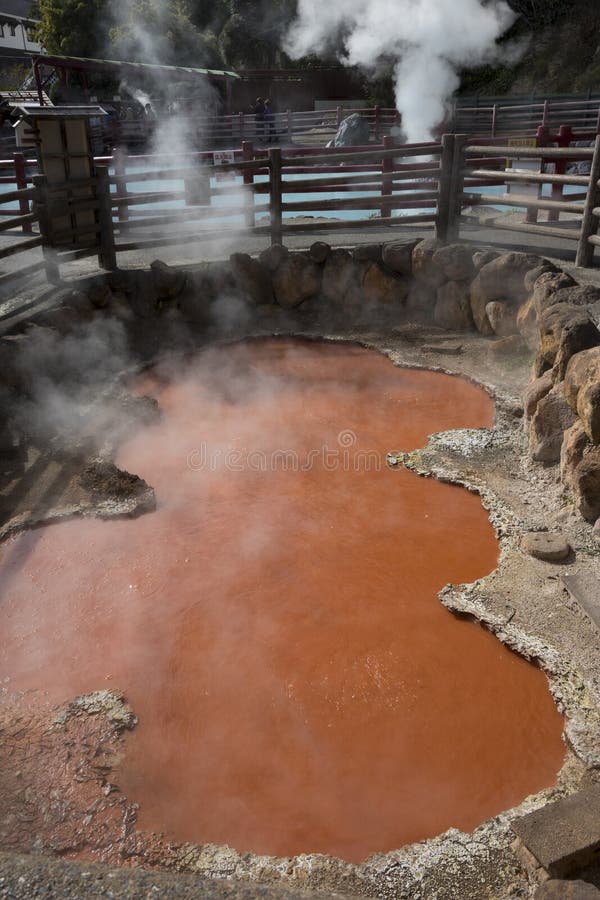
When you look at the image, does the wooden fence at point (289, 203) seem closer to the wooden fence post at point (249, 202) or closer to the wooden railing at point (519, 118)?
the wooden fence post at point (249, 202)

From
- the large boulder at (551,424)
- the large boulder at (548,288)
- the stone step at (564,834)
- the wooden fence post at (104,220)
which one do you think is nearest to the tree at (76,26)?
the wooden fence post at (104,220)

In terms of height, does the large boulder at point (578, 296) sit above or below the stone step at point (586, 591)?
above

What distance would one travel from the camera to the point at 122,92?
32969 millimetres

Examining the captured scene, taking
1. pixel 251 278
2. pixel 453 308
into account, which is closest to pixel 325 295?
pixel 251 278

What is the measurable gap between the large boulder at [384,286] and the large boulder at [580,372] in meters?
3.68

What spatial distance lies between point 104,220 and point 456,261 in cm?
384

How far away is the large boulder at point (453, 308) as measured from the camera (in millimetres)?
7766

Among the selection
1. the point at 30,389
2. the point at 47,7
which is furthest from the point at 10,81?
the point at 30,389

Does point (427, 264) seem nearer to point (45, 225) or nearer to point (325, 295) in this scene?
point (325, 295)

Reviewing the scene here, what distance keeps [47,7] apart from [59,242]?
34.8 m

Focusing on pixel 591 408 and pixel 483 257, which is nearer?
pixel 591 408

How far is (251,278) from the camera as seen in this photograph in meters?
8.28

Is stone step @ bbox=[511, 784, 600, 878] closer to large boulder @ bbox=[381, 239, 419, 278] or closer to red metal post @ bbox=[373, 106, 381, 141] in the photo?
large boulder @ bbox=[381, 239, 419, 278]

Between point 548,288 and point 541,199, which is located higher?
point 541,199
